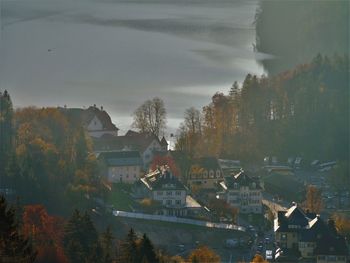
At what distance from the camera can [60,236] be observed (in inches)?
389

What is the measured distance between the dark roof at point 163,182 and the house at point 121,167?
52 centimetres

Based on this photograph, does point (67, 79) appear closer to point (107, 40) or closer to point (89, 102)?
point (89, 102)

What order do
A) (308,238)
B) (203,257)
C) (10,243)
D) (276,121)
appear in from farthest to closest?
(276,121)
(308,238)
(203,257)
(10,243)

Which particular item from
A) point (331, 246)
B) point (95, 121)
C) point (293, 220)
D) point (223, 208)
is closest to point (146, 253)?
point (331, 246)

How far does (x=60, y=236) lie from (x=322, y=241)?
2.39 m

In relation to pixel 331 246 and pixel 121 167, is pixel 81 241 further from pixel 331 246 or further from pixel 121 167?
pixel 121 167

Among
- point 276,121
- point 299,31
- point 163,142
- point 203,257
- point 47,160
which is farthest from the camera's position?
point 299,31

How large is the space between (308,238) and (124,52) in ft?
42.1

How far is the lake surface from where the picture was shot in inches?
746

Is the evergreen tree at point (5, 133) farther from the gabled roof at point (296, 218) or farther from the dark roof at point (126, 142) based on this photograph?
the gabled roof at point (296, 218)

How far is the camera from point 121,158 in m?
13.9

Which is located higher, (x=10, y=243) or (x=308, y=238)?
(x=308, y=238)

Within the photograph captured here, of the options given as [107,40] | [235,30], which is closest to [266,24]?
[235,30]

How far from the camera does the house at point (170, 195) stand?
493 inches
